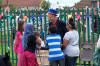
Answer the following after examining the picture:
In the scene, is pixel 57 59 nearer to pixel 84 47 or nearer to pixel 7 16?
pixel 84 47

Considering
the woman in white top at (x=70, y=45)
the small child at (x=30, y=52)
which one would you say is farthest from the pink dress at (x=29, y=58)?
the woman in white top at (x=70, y=45)

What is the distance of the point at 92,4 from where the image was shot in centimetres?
4762

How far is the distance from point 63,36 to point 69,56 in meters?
0.59

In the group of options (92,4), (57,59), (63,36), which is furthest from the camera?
(92,4)

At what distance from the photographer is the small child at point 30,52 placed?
7.93 m

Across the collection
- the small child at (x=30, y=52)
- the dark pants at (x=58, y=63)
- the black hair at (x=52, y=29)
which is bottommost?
the dark pants at (x=58, y=63)

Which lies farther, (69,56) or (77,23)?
(77,23)

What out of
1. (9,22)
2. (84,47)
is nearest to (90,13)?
(84,47)

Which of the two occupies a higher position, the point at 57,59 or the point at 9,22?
the point at 9,22

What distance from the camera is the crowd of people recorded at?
7.93 meters

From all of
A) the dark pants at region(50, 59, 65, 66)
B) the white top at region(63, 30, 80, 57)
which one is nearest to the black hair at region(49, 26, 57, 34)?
the white top at region(63, 30, 80, 57)

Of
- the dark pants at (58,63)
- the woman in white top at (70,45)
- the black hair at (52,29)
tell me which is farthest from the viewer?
the woman in white top at (70,45)

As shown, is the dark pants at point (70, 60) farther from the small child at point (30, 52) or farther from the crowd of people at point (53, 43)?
the small child at point (30, 52)

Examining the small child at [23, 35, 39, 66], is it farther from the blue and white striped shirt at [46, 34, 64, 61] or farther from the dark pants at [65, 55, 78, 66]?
the dark pants at [65, 55, 78, 66]
